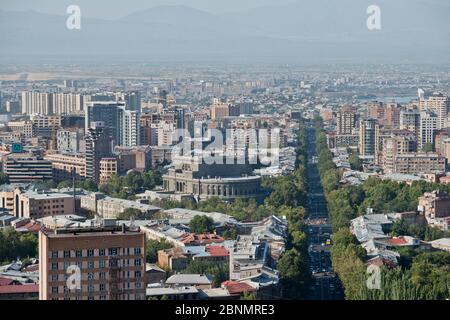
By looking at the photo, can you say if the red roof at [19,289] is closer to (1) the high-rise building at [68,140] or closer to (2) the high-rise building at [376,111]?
(1) the high-rise building at [68,140]

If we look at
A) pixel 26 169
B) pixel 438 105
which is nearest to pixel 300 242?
pixel 26 169

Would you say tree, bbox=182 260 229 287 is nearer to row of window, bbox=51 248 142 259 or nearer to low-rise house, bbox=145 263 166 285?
low-rise house, bbox=145 263 166 285

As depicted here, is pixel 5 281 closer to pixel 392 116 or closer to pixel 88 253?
pixel 88 253

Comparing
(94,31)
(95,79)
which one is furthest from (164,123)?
(95,79)

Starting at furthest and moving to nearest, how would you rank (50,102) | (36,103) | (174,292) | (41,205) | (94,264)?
(36,103) < (50,102) < (41,205) < (174,292) < (94,264)

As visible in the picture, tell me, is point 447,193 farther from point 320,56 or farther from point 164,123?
point 320,56

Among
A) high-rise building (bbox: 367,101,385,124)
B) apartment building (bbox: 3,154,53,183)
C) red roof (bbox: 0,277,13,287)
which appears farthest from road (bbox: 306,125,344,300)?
high-rise building (bbox: 367,101,385,124)
